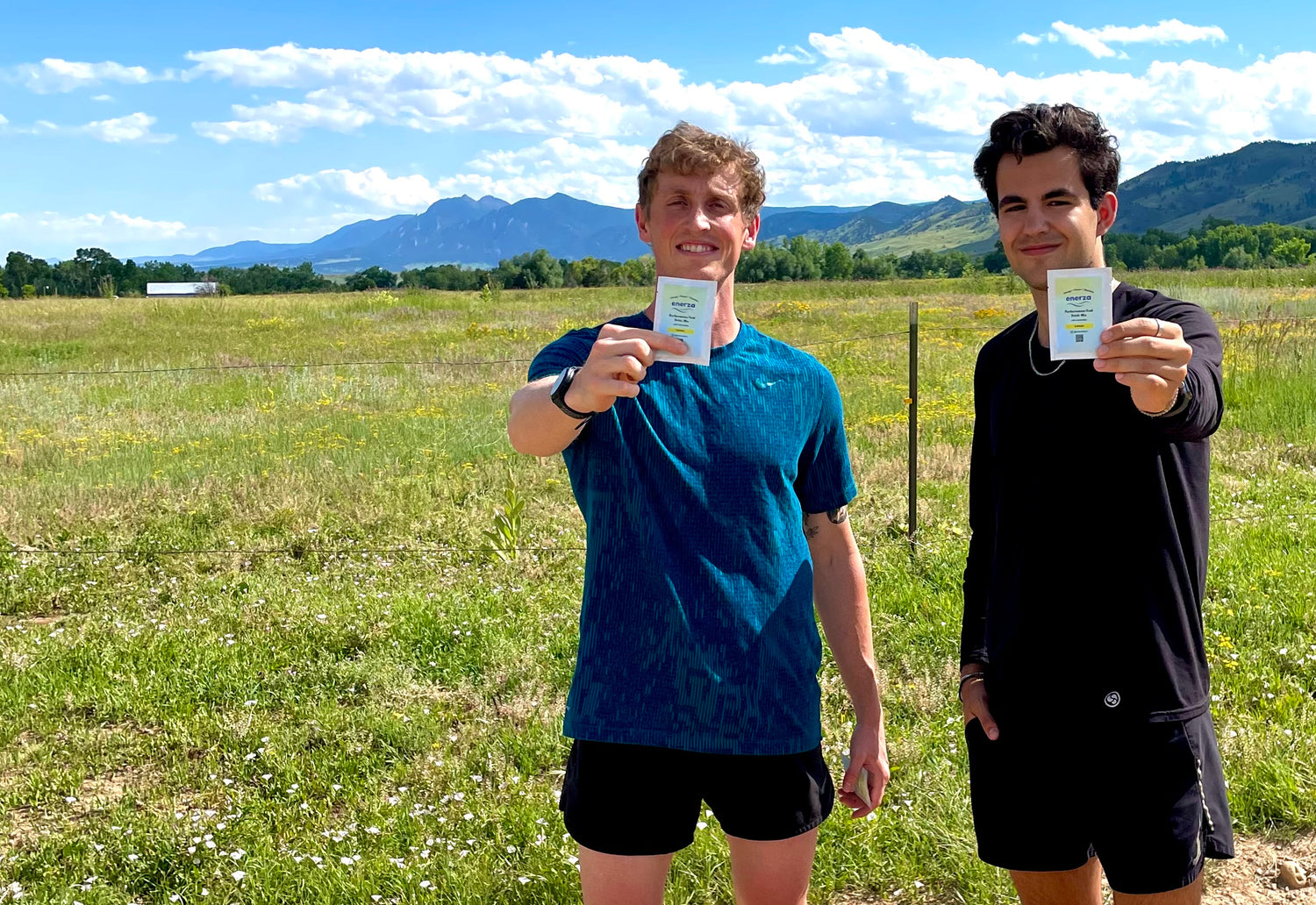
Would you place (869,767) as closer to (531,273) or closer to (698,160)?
(698,160)

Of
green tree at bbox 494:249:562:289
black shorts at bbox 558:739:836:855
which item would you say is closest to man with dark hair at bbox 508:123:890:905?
black shorts at bbox 558:739:836:855

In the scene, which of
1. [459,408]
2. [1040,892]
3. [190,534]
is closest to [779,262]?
[459,408]

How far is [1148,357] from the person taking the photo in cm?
161

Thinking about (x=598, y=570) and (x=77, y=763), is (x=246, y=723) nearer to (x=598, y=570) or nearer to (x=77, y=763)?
(x=77, y=763)

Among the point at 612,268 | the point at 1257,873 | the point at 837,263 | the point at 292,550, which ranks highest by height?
the point at 837,263

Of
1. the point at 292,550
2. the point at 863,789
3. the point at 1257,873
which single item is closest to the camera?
the point at 863,789

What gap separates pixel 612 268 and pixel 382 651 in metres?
51.6

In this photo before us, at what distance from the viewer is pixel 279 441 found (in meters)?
9.68

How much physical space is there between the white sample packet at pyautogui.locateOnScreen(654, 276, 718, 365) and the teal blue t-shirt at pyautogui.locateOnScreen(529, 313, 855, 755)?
0.13 meters

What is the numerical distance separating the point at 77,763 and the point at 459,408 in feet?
25.0

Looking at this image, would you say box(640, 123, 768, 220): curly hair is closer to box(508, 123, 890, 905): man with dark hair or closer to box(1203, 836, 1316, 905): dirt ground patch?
box(508, 123, 890, 905): man with dark hair

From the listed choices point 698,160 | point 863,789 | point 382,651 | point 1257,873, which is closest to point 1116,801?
point 863,789

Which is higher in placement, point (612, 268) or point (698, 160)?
point (612, 268)

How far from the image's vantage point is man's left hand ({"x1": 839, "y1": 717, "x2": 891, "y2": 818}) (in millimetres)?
2107
